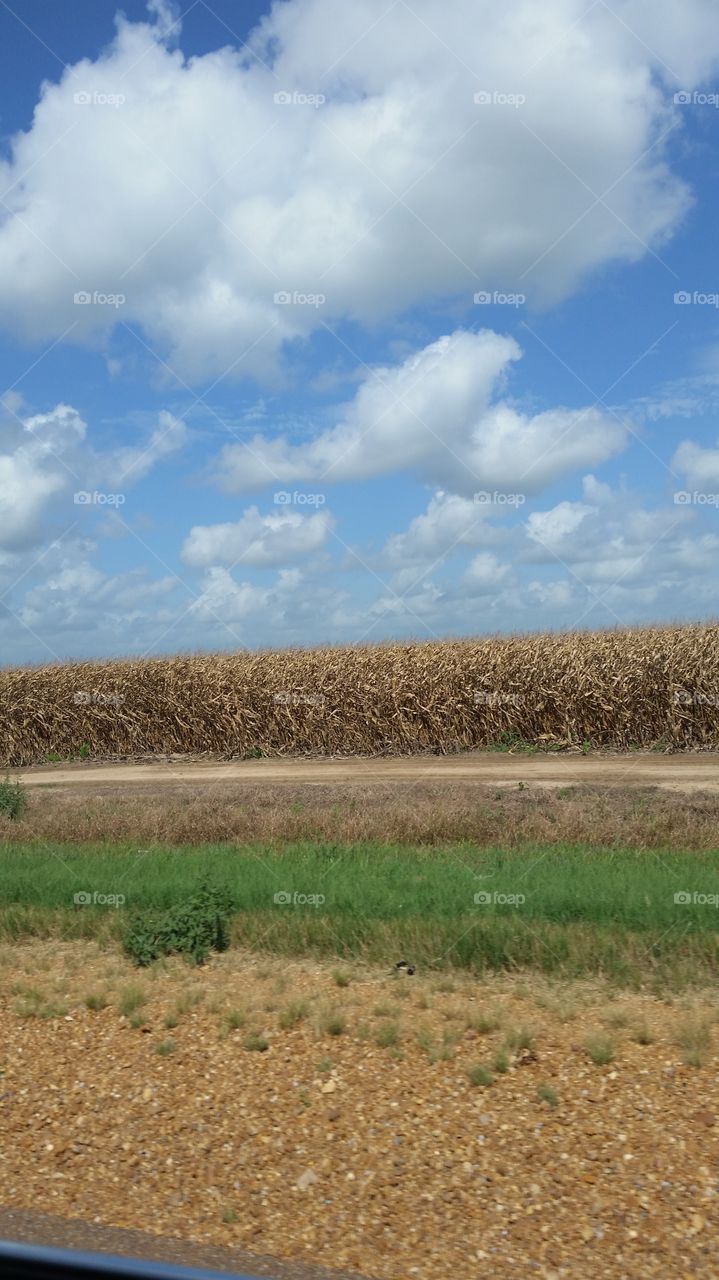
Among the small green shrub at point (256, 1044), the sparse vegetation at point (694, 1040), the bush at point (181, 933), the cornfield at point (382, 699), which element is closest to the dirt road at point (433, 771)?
the cornfield at point (382, 699)

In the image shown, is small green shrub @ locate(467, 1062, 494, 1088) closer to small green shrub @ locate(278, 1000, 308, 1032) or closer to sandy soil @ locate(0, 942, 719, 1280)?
sandy soil @ locate(0, 942, 719, 1280)

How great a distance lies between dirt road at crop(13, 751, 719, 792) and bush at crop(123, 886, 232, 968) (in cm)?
1105

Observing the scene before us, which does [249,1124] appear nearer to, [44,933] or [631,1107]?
[631,1107]

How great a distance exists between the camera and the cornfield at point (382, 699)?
25.4 m

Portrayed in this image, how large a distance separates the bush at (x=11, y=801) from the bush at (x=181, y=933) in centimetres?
813

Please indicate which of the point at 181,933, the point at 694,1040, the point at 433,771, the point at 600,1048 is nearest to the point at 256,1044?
the point at 600,1048

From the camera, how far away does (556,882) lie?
9.48m

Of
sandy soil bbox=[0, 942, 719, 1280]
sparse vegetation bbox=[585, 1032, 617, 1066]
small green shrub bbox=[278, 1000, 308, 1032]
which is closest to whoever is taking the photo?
sandy soil bbox=[0, 942, 719, 1280]

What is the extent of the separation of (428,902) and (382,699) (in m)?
18.6

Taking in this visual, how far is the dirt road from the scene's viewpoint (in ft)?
64.7

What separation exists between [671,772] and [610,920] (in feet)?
43.0

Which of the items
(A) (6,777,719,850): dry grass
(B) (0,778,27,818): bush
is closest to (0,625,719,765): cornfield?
(A) (6,777,719,850): dry grass

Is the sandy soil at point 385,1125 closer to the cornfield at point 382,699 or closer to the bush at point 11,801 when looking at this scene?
the bush at point 11,801

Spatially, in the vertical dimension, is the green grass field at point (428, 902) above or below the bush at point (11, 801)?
below
